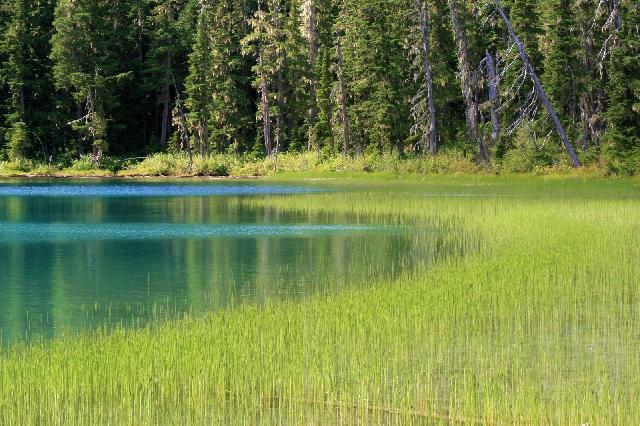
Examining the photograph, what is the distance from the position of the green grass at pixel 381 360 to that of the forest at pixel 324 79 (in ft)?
117

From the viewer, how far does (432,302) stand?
1388cm

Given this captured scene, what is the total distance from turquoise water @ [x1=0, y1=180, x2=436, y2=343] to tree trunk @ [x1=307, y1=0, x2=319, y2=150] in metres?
43.3

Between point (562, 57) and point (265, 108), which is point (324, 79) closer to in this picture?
point (265, 108)

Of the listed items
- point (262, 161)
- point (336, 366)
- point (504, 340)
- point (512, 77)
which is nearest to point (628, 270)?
point (504, 340)

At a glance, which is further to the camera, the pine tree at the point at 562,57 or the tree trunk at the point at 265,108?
the tree trunk at the point at 265,108

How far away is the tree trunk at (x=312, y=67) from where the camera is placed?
82062 mm

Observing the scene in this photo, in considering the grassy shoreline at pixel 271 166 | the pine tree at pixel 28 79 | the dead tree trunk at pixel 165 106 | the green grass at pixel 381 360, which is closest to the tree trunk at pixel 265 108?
the grassy shoreline at pixel 271 166

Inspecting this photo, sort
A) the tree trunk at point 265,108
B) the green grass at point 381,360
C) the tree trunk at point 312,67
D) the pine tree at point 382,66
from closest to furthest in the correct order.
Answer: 1. the green grass at point 381,360
2. the pine tree at point 382,66
3. the tree trunk at point 265,108
4. the tree trunk at point 312,67

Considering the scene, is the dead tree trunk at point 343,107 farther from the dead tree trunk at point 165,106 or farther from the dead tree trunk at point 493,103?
the dead tree trunk at point 165,106

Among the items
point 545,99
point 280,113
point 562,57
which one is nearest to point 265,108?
point 280,113

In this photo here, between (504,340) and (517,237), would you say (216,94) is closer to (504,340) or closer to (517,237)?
(517,237)

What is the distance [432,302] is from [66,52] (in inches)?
2825

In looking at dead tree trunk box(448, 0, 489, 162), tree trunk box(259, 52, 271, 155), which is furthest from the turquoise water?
tree trunk box(259, 52, 271, 155)

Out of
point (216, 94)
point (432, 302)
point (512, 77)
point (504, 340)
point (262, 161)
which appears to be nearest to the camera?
point (504, 340)
